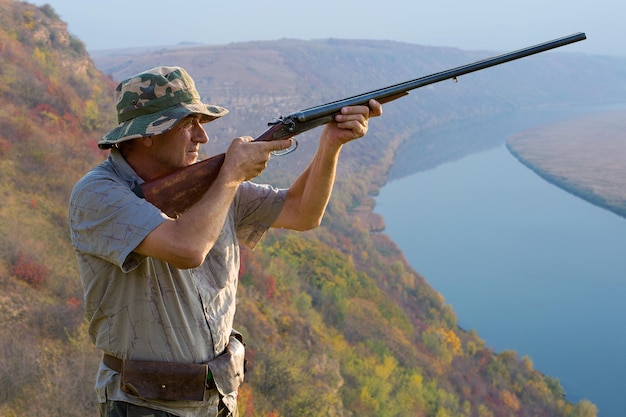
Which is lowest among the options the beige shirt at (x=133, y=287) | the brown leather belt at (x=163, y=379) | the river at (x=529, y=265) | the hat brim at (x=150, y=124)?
the river at (x=529, y=265)

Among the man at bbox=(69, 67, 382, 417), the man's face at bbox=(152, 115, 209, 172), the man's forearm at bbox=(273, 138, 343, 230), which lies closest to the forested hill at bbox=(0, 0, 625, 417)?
the man at bbox=(69, 67, 382, 417)

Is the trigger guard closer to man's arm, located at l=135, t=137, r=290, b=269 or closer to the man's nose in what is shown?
the man's nose

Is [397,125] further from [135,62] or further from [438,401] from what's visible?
[438,401]

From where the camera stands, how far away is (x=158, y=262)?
2113 mm

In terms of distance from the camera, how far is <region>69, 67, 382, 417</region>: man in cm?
196

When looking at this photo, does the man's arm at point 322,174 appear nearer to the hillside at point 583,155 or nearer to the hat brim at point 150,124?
the hat brim at point 150,124

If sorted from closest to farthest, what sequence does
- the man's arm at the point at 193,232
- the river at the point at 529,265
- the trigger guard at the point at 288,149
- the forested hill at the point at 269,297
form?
the man's arm at the point at 193,232 → the trigger guard at the point at 288,149 → the forested hill at the point at 269,297 → the river at the point at 529,265

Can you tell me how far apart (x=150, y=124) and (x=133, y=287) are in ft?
1.99

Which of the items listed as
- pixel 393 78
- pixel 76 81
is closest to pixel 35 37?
pixel 76 81

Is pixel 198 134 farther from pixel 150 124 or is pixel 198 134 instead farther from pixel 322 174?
pixel 322 174

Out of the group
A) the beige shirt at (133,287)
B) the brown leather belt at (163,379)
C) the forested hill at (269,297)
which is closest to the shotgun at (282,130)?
the beige shirt at (133,287)

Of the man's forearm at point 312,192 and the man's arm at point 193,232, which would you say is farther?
the man's forearm at point 312,192

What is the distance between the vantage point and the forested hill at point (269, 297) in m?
8.74

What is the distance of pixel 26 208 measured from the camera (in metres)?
13.9
